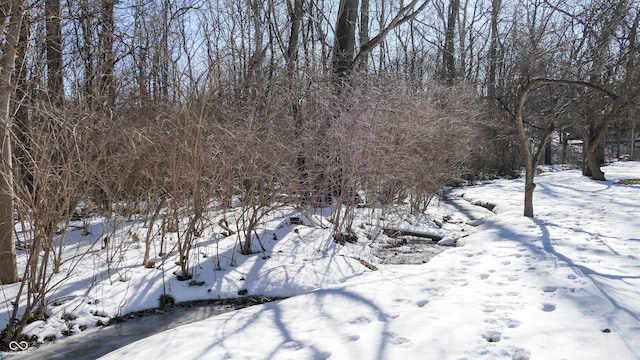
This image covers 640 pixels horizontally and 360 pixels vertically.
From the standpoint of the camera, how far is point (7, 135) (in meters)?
4.63

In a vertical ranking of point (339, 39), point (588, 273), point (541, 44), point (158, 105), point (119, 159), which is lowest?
point (588, 273)

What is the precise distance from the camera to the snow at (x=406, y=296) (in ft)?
11.2

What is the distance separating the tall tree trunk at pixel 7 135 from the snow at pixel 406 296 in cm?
35

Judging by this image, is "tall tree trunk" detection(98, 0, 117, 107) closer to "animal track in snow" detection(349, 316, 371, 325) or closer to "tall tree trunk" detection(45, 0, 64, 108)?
"tall tree trunk" detection(45, 0, 64, 108)

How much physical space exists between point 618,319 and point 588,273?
1416mm

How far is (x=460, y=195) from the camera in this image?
15.9 meters

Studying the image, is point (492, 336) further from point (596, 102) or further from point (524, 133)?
point (596, 102)

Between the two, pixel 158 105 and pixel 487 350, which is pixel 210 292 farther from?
pixel 487 350

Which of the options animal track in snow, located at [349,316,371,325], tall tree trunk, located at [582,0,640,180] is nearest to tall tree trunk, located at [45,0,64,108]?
animal track in snow, located at [349,316,371,325]

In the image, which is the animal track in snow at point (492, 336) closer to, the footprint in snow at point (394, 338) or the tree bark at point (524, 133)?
the footprint in snow at point (394, 338)

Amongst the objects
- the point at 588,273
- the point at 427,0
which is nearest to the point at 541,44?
the point at 427,0

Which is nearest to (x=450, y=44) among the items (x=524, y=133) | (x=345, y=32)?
(x=345, y=32)

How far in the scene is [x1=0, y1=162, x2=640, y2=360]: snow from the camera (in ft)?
11.2

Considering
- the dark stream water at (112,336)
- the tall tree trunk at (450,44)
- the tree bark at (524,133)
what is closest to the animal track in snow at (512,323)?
the dark stream water at (112,336)
